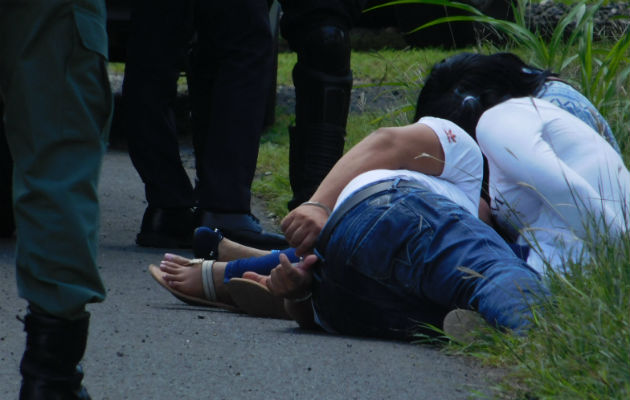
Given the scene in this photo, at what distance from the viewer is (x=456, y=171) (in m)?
3.10

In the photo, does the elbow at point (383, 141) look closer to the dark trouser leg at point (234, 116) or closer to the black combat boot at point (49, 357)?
the dark trouser leg at point (234, 116)

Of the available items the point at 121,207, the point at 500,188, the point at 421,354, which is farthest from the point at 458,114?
the point at 121,207

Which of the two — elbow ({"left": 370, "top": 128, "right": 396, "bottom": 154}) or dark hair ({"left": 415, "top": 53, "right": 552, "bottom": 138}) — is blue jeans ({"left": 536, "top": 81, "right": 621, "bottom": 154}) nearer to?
dark hair ({"left": 415, "top": 53, "right": 552, "bottom": 138})

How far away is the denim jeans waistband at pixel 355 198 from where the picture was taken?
9.30ft

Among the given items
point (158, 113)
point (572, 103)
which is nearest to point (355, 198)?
point (572, 103)

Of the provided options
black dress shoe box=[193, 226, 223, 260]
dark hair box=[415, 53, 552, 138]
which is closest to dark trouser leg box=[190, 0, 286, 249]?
black dress shoe box=[193, 226, 223, 260]

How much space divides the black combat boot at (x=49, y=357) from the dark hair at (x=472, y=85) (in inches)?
66.9

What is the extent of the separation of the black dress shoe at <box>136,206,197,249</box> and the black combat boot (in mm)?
2249

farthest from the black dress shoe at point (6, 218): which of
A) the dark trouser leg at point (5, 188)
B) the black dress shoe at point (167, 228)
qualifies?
the black dress shoe at point (167, 228)

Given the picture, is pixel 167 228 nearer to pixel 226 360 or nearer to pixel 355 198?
pixel 355 198

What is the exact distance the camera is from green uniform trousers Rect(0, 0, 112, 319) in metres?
1.83

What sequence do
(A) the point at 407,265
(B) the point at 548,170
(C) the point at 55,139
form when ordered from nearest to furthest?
(C) the point at 55,139 → (A) the point at 407,265 → (B) the point at 548,170

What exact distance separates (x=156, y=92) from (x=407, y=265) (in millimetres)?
1667

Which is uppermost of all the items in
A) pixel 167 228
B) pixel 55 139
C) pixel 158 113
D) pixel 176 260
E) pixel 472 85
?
pixel 55 139
